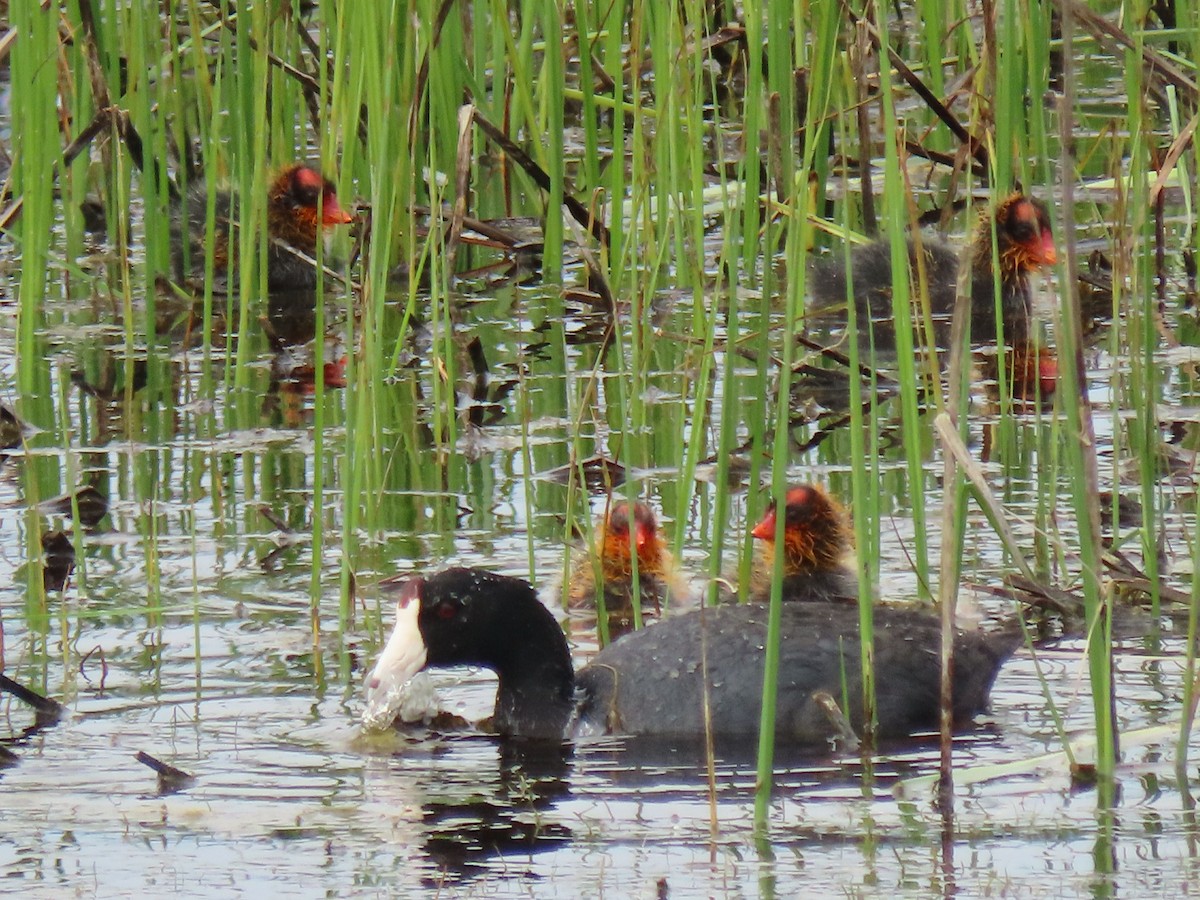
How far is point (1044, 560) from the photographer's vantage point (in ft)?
16.7

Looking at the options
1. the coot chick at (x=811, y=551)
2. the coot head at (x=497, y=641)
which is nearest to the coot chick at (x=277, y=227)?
the coot chick at (x=811, y=551)

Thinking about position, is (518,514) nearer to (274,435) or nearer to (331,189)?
(274,435)

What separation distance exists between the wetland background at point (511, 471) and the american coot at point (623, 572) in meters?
0.12

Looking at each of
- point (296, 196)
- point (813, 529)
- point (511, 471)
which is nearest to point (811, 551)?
point (813, 529)

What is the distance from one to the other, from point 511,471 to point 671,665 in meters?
1.58

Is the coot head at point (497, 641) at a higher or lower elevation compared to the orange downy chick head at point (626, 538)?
lower

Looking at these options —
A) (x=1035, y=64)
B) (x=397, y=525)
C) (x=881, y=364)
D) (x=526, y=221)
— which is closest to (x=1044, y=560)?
(x=1035, y=64)

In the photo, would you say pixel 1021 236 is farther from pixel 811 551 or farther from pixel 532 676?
pixel 532 676

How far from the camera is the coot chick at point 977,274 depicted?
760 centimetres

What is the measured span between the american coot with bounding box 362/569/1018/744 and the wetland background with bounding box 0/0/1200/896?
12 cm

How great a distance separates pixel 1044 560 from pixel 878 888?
5.89ft

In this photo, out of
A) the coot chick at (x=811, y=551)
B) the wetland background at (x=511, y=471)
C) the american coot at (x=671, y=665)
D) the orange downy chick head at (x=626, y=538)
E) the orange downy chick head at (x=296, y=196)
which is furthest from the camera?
the orange downy chick head at (x=296, y=196)

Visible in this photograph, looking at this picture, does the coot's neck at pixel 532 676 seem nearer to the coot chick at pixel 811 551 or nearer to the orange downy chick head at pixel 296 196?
the coot chick at pixel 811 551

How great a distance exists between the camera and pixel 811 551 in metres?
5.62
